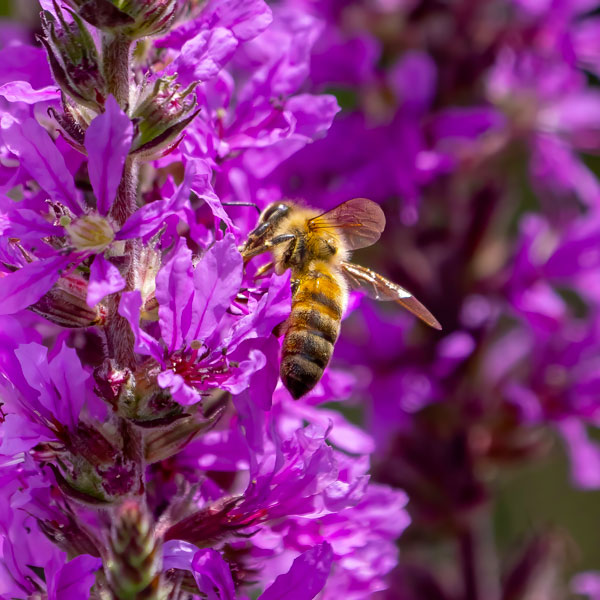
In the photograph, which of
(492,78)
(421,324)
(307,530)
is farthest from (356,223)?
(492,78)

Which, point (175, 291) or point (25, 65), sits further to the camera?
point (25, 65)

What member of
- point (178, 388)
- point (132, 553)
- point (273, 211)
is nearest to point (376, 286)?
point (273, 211)

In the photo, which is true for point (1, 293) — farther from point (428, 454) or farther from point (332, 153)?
point (428, 454)

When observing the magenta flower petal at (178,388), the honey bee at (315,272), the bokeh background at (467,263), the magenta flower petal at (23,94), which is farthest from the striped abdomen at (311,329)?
the bokeh background at (467,263)

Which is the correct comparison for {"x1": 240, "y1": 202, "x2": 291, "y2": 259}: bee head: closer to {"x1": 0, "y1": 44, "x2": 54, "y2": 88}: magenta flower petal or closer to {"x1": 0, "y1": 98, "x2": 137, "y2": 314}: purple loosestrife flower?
{"x1": 0, "y1": 98, "x2": 137, "y2": 314}: purple loosestrife flower

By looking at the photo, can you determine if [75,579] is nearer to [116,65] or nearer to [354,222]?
[116,65]

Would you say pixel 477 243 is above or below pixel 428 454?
above

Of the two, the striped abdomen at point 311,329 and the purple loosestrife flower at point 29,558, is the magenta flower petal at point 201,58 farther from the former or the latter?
the purple loosestrife flower at point 29,558
